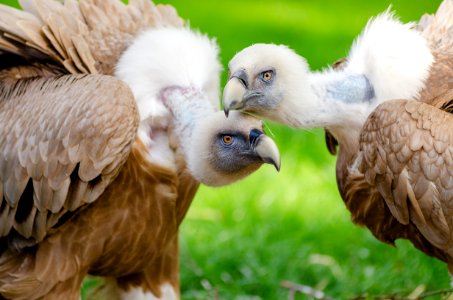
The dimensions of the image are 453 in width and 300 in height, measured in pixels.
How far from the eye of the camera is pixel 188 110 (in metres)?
4.96

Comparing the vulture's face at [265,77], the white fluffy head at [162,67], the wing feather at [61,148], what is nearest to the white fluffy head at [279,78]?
the vulture's face at [265,77]

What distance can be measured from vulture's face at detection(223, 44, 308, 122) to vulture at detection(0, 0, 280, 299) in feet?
0.38

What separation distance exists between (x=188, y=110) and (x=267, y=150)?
549 mm

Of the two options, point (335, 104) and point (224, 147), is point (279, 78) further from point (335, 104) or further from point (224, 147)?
point (224, 147)

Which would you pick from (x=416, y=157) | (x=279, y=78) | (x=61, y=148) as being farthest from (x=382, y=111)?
(x=61, y=148)

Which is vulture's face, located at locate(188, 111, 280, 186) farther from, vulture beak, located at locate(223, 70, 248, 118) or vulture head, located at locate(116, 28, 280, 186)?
vulture beak, located at locate(223, 70, 248, 118)

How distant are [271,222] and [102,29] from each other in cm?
A: 219

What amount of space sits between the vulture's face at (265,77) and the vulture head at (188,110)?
0.11 m

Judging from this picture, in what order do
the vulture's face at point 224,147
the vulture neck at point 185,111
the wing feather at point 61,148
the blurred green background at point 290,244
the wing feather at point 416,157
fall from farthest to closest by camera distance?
the blurred green background at point 290,244 < the vulture neck at point 185,111 < the vulture's face at point 224,147 < the wing feather at point 61,148 < the wing feather at point 416,157

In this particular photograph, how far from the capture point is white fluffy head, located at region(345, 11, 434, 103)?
475 cm

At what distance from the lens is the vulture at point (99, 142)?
15.2 ft

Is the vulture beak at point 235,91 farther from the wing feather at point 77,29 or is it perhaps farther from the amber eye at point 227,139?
the wing feather at point 77,29

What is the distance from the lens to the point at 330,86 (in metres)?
4.83

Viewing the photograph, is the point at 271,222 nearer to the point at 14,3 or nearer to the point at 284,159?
the point at 284,159
